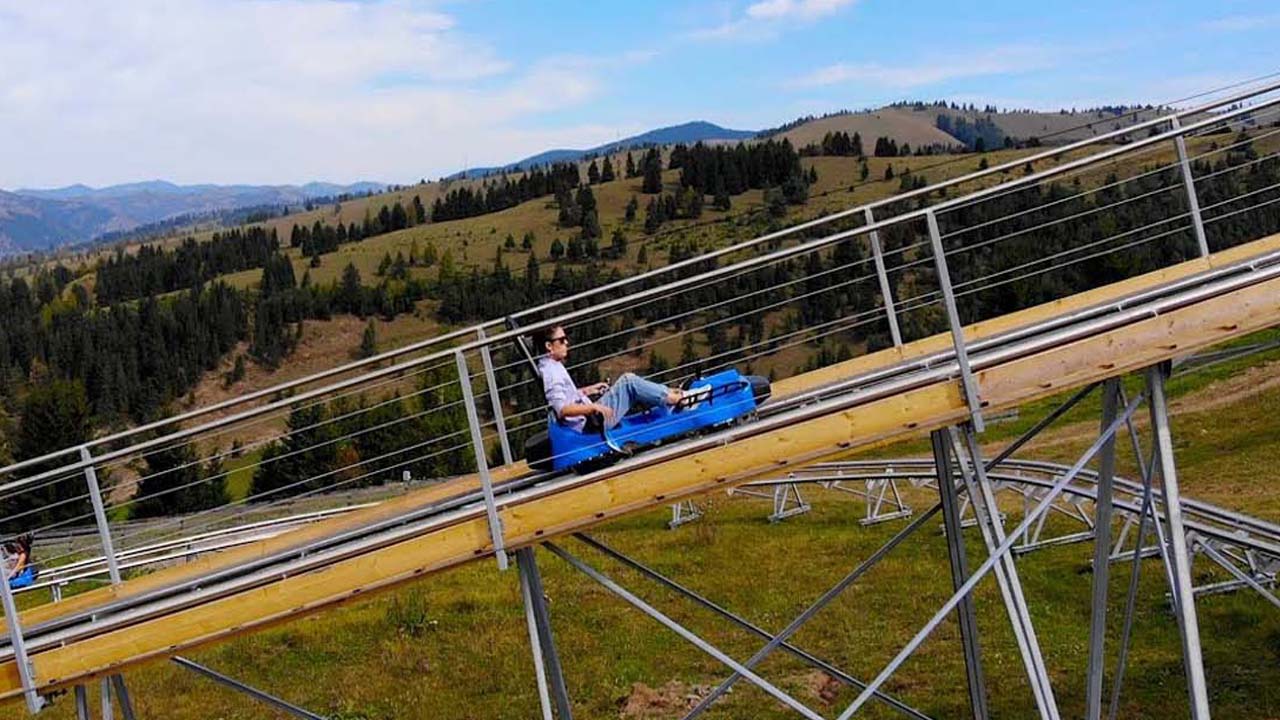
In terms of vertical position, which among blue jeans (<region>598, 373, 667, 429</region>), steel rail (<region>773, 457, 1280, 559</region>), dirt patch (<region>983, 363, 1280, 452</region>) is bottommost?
dirt patch (<region>983, 363, 1280, 452</region>)

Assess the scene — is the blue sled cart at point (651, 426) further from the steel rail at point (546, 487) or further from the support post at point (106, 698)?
the support post at point (106, 698)

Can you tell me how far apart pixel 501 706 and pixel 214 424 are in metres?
10.1

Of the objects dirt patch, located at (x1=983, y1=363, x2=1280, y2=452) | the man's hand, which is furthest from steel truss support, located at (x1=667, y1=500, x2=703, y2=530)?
the man's hand

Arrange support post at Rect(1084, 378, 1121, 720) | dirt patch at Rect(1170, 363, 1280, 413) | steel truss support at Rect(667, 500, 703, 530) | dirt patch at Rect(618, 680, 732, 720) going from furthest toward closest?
dirt patch at Rect(1170, 363, 1280, 413)
steel truss support at Rect(667, 500, 703, 530)
dirt patch at Rect(618, 680, 732, 720)
support post at Rect(1084, 378, 1121, 720)

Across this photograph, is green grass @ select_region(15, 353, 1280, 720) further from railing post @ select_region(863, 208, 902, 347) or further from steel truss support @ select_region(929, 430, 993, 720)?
railing post @ select_region(863, 208, 902, 347)

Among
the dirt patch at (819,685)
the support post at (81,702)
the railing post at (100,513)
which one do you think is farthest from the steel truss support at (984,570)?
the dirt patch at (819,685)

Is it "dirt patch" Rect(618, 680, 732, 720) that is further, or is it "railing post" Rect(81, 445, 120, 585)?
"dirt patch" Rect(618, 680, 732, 720)

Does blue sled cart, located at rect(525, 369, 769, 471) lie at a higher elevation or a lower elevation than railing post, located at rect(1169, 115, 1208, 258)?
lower

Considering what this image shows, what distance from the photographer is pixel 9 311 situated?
575 ft

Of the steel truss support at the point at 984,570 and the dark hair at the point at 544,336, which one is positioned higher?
the dark hair at the point at 544,336

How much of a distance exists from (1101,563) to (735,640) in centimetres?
1165

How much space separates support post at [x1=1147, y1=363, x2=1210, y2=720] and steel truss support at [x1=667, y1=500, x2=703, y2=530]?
73.0ft

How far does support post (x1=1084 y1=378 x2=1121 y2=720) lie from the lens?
9203 millimetres

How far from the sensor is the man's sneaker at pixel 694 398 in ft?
31.1
